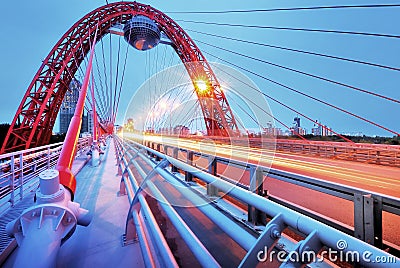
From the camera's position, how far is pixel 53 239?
5.34ft

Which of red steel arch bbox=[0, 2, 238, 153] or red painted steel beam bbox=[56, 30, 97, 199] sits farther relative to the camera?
red steel arch bbox=[0, 2, 238, 153]

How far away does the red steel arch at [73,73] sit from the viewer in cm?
1412

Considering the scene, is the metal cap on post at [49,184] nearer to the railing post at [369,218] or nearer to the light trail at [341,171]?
the railing post at [369,218]

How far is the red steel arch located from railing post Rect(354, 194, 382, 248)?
1201cm

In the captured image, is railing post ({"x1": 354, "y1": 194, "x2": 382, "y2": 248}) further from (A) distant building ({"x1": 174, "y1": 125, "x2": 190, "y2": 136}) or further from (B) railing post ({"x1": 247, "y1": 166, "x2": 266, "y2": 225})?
(A) distant building ({"x1": 174, "y1": 125, "x2": 190, "y2": 136})

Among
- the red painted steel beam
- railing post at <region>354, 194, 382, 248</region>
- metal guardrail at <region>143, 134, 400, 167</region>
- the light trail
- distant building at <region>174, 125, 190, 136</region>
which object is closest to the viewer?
railing post at <region>354, 194, 382, 248</region>

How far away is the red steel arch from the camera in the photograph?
14.1m

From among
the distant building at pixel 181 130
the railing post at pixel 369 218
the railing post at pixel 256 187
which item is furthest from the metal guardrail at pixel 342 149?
the distant building at pixel 181 130

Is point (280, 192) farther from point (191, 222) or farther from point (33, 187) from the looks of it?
point (33, 187)

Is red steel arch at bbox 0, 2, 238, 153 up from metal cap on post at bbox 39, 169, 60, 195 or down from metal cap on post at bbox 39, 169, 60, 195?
up

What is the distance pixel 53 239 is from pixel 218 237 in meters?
1.66

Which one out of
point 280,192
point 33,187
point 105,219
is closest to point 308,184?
point 105,219

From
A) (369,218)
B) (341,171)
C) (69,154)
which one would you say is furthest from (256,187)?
(341,171)

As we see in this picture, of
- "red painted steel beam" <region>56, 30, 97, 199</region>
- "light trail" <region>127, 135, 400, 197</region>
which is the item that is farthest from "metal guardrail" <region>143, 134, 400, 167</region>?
"red painted steel beam" <region>56, 30, 97, 199</region>
